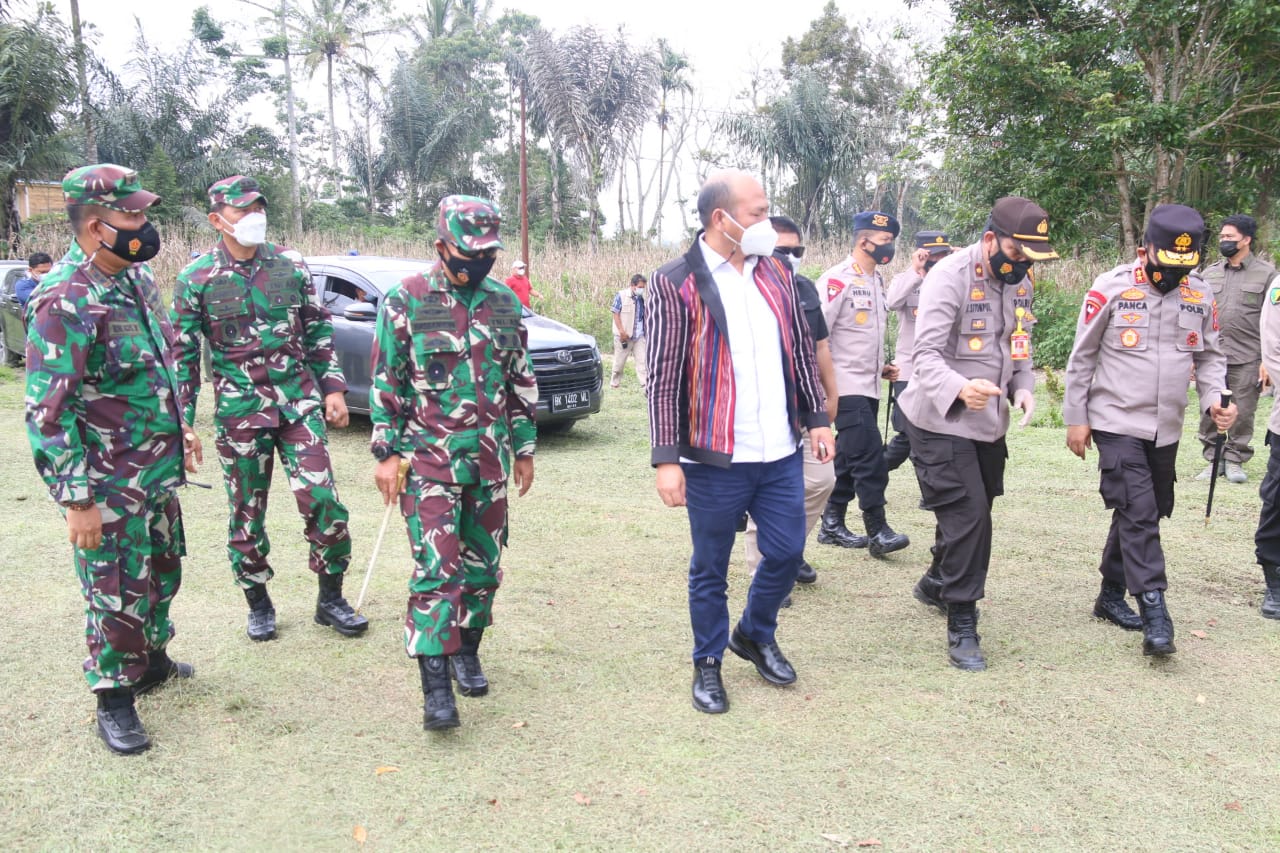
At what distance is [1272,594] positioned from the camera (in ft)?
16.3

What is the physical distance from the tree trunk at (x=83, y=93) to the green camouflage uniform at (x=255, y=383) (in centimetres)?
2407

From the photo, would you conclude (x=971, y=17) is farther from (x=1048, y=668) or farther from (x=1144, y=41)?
(x=1048, y=668)

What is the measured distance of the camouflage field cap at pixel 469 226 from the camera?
3.45 meters

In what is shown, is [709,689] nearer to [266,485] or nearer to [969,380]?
[969,380]

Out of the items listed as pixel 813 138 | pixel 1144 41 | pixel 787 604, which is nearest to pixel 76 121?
pixel 813 138

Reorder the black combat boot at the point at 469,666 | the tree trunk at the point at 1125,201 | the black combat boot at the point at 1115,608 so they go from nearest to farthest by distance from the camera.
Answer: the black combat boot at the point at 469,666 < the black combat boot at the point at 1115,608 < the tree trunk at the point at 1125,201

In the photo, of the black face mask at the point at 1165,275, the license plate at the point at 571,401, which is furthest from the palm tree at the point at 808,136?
the black face mask at the point at 1165,275

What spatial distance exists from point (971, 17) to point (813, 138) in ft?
40.5

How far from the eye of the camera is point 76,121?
2483 cm

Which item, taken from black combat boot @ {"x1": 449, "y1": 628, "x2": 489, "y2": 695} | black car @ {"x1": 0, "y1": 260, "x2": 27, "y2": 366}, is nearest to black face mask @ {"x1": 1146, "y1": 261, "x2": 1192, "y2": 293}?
black combat boot @ {"x1": 449, "y1": 628, "x2": 489, "y2": 695}

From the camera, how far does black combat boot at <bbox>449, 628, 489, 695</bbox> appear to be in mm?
3900

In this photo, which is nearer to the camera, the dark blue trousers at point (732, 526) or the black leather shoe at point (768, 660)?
the dark blue trousers at point (732, 526)

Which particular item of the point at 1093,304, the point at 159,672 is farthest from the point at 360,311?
the point at 1093,304

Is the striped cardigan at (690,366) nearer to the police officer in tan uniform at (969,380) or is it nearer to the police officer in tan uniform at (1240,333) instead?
the police officer in tan uniform at (969,380)
